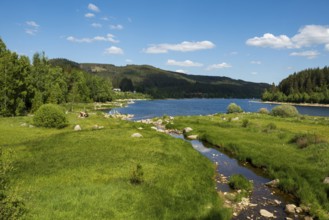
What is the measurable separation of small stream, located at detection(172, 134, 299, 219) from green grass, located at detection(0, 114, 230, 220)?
61.3 inches

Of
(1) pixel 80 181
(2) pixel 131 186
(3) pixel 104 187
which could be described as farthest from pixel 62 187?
(2) pixel 131 186

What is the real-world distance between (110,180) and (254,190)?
14.2m

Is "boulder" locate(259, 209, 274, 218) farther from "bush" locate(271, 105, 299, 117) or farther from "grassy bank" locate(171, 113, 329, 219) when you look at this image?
"bush" locate(271, 105, 299, 117)

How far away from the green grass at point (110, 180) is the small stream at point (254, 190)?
5.11 feet

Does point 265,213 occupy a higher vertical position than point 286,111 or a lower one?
lower

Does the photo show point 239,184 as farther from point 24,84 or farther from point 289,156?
point 24,84

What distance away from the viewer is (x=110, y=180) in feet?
79.0

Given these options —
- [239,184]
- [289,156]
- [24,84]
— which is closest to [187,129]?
[289,156]

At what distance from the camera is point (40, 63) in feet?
348

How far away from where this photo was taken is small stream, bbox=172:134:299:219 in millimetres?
22750

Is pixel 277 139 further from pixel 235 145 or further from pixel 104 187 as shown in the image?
pixel 104 187

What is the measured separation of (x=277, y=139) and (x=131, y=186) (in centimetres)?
3299

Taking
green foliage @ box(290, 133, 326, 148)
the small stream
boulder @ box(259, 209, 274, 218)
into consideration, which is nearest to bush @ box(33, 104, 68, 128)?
the small stream

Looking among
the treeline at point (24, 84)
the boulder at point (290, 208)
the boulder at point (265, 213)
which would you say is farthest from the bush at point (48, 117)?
the boulder at point (290, 208)
